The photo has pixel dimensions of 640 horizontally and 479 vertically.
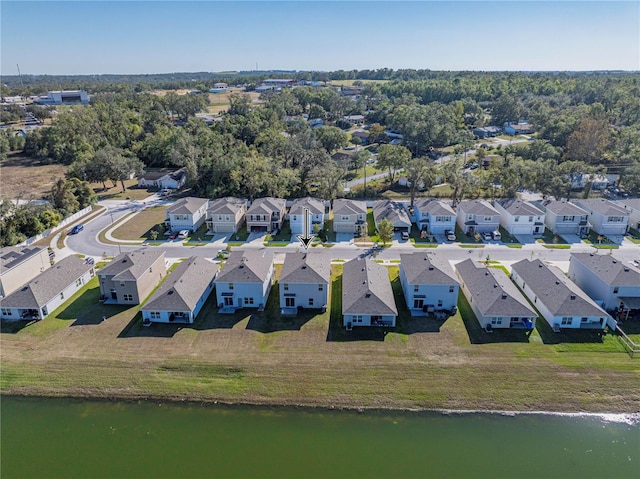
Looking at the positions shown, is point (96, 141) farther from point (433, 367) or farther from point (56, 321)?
point (433, 367)

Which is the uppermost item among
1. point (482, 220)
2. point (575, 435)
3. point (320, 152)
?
point (320, 152)

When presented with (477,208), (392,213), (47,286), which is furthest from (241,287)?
(477,208)

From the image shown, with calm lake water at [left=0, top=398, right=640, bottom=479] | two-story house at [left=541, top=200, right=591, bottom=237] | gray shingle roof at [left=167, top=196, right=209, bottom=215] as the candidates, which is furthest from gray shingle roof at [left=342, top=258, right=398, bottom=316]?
two-story house at [left=541, top=200, right=591, bottom=237]

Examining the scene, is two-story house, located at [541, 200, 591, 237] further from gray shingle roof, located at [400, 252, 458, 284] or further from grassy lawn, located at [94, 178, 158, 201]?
grassy lawn, located at [94, 178, 158, 201]

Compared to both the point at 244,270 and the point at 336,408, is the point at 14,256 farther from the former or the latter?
the point at 336,408

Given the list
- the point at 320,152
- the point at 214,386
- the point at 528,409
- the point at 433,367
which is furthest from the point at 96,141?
the point at 528,409

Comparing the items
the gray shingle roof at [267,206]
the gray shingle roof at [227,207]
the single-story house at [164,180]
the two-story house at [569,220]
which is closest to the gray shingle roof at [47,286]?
the gray shingle roof at [227,207]
